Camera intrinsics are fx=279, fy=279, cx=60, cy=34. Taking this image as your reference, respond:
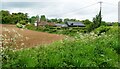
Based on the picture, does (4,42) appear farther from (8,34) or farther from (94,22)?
(94,22)

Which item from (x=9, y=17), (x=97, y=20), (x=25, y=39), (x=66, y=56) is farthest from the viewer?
(x=97, y=20)

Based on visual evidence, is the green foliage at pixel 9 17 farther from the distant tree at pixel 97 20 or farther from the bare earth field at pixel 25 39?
the distant tree at pixel 97 20

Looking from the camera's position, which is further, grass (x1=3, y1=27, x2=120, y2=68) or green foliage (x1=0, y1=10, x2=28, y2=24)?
green foliage (x1=0, y1=10, x2=28, y2=24)

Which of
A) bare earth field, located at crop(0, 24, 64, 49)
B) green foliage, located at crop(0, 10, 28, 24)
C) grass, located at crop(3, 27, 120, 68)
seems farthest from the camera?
green foliage, located at crop(0, 10, 28, 24)

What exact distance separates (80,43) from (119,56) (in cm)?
A: 121

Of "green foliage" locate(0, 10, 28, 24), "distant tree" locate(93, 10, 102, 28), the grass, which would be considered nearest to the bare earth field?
the grass

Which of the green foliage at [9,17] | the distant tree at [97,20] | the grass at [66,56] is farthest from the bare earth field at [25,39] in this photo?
the distant tree at [97,20]

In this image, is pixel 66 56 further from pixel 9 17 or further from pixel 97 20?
pixel 97 20

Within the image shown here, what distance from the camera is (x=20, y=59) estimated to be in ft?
19.5

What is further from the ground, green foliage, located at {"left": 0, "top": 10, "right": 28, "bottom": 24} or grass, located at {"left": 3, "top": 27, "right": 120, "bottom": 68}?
green foliage, located at {"left": 0, "top": 10, "right": 28, "bottom": 24}

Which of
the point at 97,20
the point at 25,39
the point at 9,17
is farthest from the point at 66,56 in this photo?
the point at 97,20

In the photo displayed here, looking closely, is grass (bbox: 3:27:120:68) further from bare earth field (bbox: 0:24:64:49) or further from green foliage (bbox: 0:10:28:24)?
green foliage (bbox: 0:10:28:24)

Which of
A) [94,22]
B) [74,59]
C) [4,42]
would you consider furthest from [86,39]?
[94,22]

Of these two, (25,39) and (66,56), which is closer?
(66,56)
